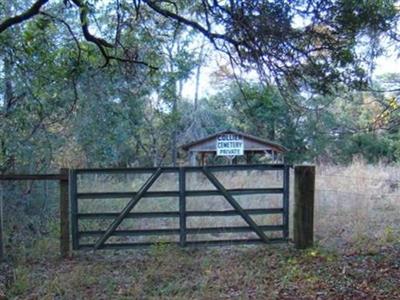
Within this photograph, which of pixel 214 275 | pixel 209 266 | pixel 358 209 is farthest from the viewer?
pixel 358 209

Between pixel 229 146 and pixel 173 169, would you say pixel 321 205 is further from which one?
pixel 229 146

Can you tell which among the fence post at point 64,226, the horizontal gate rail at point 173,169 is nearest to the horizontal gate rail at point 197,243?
the fence post at point 64,226

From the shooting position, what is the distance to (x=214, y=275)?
17.0ft

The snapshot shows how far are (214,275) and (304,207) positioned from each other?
1.83 m

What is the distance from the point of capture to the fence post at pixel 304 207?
6234 mm

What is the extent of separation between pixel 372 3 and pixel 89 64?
13.7 feet

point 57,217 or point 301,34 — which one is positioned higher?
point 301,34

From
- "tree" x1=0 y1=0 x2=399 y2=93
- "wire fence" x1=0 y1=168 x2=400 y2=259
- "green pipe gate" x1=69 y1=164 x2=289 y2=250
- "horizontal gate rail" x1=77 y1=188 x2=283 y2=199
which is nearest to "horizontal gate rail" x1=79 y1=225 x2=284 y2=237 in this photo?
"green pipe gate" x1=69 y1=164 x2=289 y2=250

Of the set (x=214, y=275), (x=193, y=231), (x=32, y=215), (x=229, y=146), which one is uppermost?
(x=229, y=146)

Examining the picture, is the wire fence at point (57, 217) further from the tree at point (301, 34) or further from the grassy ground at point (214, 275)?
the tree at point (301, 34)

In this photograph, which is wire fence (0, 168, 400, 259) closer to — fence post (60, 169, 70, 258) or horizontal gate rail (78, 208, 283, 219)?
fence post (60, 169, 70, 258)

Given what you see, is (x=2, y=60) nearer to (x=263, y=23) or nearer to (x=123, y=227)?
(x=123, y=227)

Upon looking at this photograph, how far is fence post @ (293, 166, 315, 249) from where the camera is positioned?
623cm

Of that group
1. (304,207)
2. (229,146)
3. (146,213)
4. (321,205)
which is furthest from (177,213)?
(229,146)
